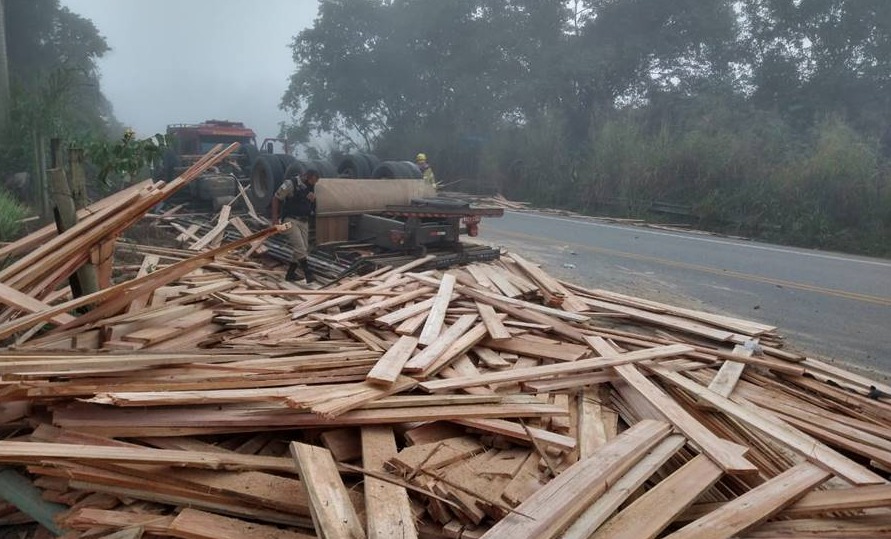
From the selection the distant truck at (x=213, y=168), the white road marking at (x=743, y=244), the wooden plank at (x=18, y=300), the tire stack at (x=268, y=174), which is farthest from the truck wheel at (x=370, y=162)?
the wooden plank at (x=18, y=300)

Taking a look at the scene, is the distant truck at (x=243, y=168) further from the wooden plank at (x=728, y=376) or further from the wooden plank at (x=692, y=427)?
the wooden plank at (x=692, y=427)

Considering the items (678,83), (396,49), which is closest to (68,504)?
(678,83)

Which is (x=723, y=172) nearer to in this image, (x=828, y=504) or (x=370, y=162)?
(x=370, y=162)

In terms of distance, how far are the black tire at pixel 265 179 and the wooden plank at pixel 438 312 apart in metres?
6.41

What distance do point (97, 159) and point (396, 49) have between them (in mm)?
27600

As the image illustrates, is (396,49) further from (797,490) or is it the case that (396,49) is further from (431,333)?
(797,490)

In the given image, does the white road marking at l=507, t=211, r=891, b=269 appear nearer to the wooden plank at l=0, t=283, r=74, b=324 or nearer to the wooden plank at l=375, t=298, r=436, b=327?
the wooden plank at l=375, t=298, r=436, b=327

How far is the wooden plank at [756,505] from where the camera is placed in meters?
2.74

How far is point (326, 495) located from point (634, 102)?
24.6 meters

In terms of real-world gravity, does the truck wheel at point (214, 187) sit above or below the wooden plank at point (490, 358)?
above

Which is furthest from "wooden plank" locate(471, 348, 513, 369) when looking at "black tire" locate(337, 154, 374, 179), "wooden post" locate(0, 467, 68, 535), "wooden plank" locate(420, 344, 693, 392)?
"black tire" locate(337, 154, 374, 179)

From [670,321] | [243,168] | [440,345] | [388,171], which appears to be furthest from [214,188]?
[670,321]

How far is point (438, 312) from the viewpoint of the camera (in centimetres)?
545

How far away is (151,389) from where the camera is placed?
3.41 m
